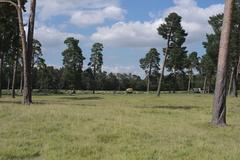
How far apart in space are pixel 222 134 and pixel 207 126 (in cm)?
238

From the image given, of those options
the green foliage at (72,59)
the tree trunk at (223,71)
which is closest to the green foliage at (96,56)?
the green foliage at (72,59)

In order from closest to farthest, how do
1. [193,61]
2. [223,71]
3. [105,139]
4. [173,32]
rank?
[105,139] → [223,71] → [173,32] → [193,61]

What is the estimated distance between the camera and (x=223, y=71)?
2092 cm

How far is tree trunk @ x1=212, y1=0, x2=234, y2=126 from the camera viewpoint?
20.6m

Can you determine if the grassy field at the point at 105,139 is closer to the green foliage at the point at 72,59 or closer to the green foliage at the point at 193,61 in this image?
the green foliage at the point at 72,59

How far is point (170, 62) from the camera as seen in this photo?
303ft

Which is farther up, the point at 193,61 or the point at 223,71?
the point at 193,61

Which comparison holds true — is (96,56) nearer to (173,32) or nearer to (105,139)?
(173,32)

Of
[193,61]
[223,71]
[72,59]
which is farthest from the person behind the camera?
[193,61]

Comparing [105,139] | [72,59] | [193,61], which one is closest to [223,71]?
[105,139]

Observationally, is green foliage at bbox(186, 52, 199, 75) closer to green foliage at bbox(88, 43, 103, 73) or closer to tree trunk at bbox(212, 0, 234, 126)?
green foliage at bbox(88, 43, 103, 73)

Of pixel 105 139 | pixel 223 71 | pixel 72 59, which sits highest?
pixel 72 59

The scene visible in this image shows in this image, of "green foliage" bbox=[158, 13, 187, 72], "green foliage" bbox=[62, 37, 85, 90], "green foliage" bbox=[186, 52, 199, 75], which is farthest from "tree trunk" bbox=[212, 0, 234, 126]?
"green foliage" bbox=[186, 52, 199, 75]

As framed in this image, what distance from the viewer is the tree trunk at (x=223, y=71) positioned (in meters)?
20.6
